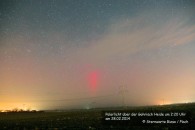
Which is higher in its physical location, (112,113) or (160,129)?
(112,113)

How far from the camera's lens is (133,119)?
37.4 metres

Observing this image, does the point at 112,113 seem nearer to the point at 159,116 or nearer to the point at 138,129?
the point at 159,116

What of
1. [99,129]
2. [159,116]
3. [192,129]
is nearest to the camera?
[159,116]

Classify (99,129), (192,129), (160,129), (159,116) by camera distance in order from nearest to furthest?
(159,116), (192,129), (160,129), (99,129)

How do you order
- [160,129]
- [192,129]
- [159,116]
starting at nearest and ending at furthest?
[159,116] < [192,129] < [160,129]

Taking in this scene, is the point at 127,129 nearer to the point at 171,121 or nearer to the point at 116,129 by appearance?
the point at 116,129

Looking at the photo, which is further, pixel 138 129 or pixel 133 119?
pixel 138 129

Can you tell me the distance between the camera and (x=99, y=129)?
50625mm

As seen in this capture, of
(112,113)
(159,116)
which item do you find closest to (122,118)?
(112,113)

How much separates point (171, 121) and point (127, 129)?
1233 centimetres

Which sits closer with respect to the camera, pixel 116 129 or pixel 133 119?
pixel 133 119

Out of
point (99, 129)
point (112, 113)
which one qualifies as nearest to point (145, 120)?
point (112, 113)

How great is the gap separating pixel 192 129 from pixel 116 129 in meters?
12.2

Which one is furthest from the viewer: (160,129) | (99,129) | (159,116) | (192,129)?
(99,129)
